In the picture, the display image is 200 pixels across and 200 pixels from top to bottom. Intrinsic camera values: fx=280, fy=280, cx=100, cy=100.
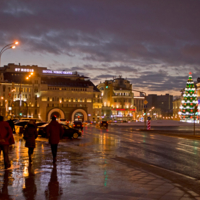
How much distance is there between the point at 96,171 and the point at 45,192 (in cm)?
315

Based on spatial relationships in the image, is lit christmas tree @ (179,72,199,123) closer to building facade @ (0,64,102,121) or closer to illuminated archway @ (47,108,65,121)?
building facade @ (0,64,102,121)

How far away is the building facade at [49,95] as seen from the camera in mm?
104938

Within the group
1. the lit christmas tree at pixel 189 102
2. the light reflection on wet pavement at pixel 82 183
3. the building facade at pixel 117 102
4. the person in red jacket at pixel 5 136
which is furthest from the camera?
the building facade at pixel 117 102

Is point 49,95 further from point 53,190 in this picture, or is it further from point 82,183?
point 53,190

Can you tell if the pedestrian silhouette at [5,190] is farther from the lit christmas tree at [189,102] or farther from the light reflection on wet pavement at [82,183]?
the lit christmas tree at [189,102]

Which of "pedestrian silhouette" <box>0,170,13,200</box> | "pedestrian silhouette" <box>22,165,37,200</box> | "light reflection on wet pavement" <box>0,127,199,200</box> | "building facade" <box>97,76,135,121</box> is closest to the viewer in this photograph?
"pedestrian silhouette" <box>0,170,13,200</box>

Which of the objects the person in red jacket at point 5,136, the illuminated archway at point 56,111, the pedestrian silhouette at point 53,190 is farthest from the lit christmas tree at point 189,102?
the pedestrian silhouette at point 53,190

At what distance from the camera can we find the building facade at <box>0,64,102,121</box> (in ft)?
344

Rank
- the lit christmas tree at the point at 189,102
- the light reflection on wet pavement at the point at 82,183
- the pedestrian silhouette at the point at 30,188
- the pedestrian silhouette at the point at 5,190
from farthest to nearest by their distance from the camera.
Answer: the lit christmas tree at the point at 189,102 → the light reflection on wet pavement at the point at 82,183 → the pedestrian silhouette at the point at 30,188 → the pedestrian silhouette at the point at 5,190

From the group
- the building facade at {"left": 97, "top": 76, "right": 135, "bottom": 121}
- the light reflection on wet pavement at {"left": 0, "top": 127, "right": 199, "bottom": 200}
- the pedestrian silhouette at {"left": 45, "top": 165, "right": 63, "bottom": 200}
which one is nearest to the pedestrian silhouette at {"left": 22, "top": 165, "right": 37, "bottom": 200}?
the light reflection on wet pavement at {"left": 0, "top": 127, "right": 199, "bottom": 200}

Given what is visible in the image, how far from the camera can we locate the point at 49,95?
108 meters

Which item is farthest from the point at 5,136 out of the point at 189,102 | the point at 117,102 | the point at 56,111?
the point at 117,102

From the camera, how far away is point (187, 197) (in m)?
6.82

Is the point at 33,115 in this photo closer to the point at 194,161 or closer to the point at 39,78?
the point at 39,78
